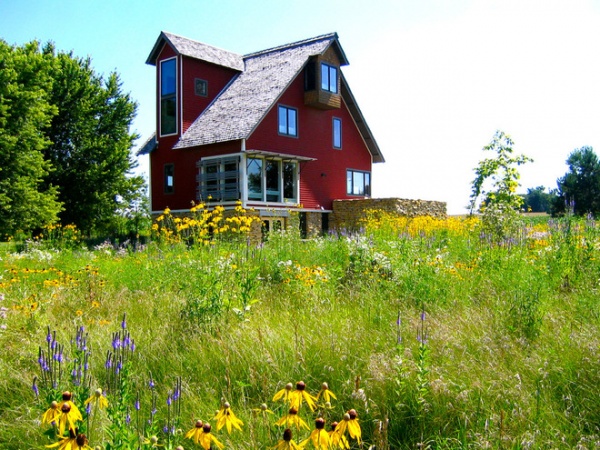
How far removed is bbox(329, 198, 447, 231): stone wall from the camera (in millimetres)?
24594

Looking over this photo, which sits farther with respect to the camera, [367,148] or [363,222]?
[367,148]

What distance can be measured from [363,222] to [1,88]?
630 inches

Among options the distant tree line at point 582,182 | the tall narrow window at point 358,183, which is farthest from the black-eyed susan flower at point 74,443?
the distant tree line at point 582,182

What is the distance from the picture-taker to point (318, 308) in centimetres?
598

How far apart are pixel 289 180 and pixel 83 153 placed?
39.9 ft

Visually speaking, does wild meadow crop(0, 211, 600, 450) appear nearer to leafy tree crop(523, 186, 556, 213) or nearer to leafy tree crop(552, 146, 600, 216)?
leafy tree crop(552, 146, 600, 216)

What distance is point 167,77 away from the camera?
25531 millimetres

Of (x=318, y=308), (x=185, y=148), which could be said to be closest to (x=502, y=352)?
(x=318, y=308)

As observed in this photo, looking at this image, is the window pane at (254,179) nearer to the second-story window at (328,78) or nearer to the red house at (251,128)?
the red house at (251,128)

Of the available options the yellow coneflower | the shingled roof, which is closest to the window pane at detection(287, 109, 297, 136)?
the shingled roof

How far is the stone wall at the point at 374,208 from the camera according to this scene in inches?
968

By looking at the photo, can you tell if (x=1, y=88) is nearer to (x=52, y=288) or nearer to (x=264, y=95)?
(x=264, y=95)

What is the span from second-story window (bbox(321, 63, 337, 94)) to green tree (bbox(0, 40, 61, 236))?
488 inches

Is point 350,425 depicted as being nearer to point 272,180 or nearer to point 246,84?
point 272,180
